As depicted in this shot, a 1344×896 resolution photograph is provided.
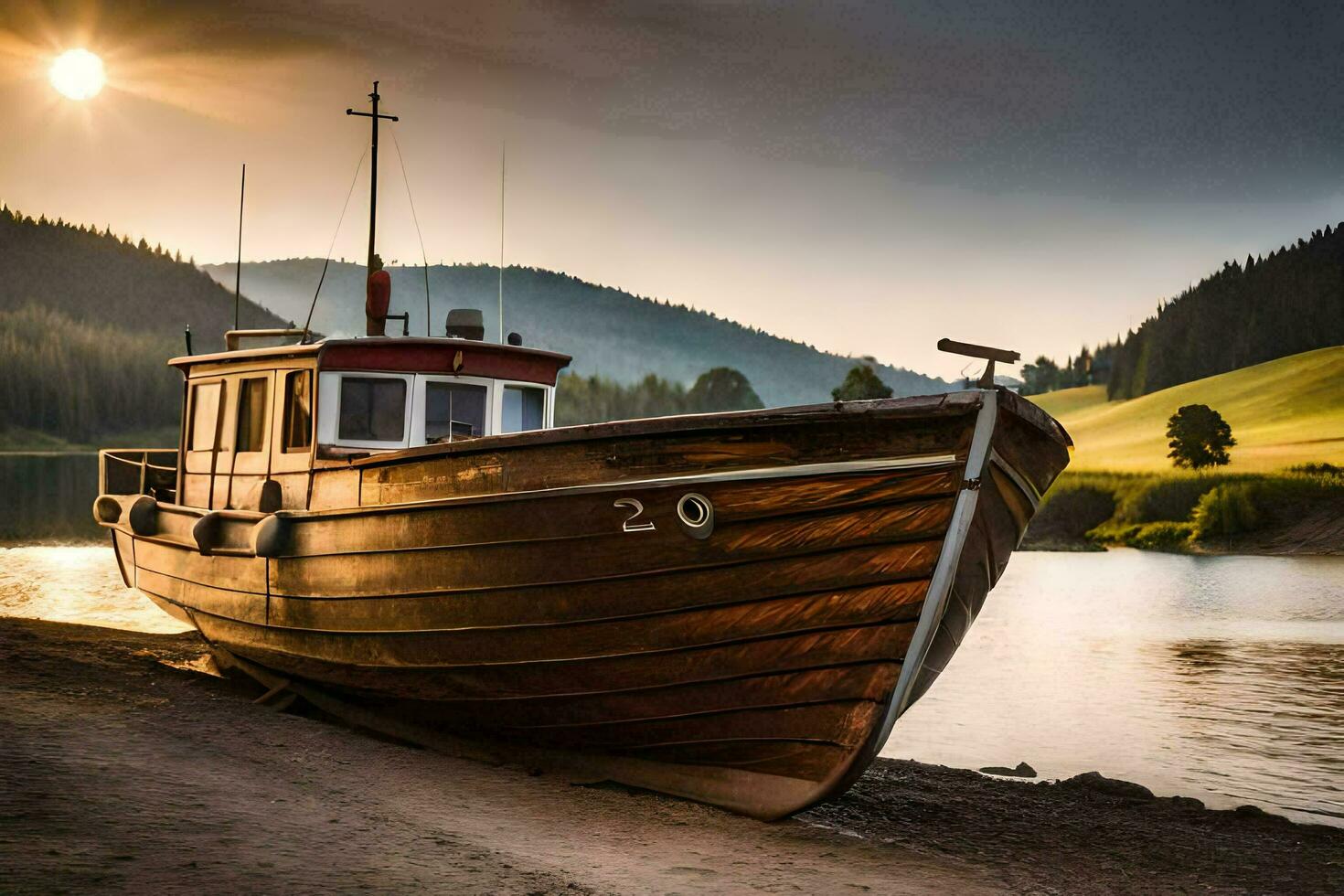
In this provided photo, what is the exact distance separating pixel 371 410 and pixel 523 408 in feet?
4.57

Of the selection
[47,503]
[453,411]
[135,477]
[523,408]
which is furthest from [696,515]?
[47,503]

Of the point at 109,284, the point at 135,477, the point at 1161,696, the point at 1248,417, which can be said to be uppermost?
the point at 109,284

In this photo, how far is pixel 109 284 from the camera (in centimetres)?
17962

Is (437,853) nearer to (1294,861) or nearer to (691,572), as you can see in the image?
(691,572)

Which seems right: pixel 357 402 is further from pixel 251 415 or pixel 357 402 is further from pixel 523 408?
pixel 523 408

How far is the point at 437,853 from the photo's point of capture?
609 cm

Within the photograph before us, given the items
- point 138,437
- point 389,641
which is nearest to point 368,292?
point 389,641

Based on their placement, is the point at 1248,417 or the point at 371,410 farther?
the point at 1248,417

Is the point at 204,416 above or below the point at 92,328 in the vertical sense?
below

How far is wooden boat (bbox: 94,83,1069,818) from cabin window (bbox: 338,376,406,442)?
2 cm

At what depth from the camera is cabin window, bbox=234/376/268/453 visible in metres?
10.4

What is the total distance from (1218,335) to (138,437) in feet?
408

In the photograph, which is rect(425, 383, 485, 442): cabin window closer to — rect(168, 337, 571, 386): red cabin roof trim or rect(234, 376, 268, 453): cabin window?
rect(168, 337, 571, 386): red cabin roof trim

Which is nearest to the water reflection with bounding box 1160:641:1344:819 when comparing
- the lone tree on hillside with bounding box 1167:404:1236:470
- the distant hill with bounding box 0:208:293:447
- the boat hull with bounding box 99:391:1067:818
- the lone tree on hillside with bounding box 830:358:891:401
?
the boat hull with bounding box 99:391:1067:818
